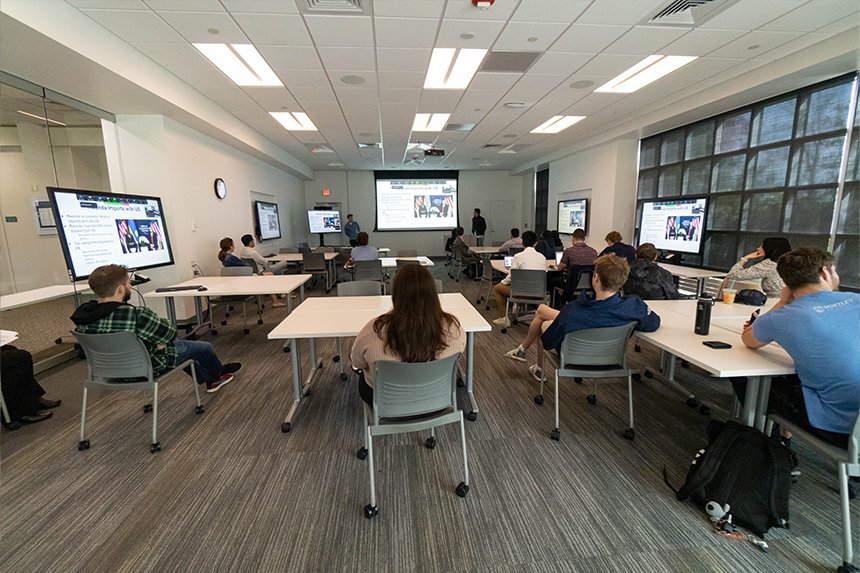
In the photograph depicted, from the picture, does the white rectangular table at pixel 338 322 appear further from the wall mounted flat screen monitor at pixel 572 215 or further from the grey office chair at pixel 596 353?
the wall mounted flat screen monitor at pixel 572 215

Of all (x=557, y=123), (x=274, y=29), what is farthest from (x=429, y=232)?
(x=274, y=29)

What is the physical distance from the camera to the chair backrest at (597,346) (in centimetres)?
231

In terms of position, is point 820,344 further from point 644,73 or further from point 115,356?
point 644,73

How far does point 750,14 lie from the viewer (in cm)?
306

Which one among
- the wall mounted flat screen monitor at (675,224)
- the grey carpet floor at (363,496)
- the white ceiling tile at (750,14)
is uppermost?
the white ceiling tile at (750,14)

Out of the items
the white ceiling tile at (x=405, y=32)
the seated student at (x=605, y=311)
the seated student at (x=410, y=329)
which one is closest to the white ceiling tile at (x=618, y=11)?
the white ceiling tile at (x=405, y=32)

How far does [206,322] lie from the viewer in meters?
5.18

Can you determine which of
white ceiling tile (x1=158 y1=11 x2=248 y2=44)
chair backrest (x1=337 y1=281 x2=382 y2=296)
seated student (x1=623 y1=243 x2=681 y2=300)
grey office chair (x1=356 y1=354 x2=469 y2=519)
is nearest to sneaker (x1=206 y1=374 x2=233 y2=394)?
chair backrest (x1=337 y1=281 x2=382 y2=296)

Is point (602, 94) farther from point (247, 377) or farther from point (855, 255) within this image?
point (247, 377)

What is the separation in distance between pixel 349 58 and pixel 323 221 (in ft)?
28.2

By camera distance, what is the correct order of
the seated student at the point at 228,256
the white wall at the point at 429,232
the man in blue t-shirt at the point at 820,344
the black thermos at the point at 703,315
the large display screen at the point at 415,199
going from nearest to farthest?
1. the man in blue t-shirt at the point at 820,344
2. the black thermos at the point at 703,315
3. the seated student at the point at 228,256
4. the large display screen at the point at 415,199
5. the white wall at the point at 429,232

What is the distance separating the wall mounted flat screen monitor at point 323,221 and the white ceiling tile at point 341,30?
8.66 meters

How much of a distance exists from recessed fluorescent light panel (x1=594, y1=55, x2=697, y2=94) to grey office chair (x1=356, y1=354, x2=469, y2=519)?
4297 millimetres

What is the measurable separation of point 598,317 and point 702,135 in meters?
5.16
